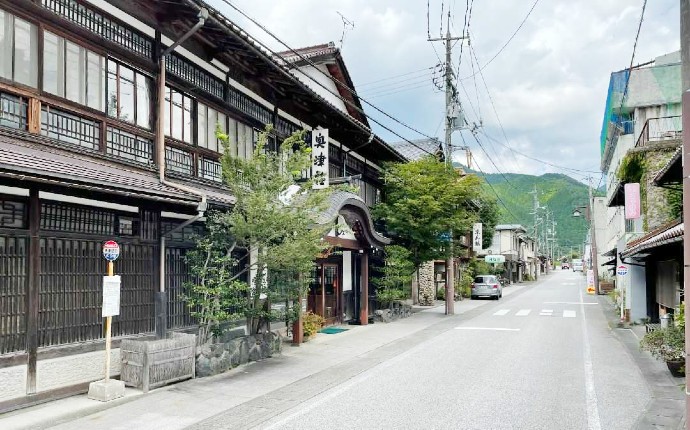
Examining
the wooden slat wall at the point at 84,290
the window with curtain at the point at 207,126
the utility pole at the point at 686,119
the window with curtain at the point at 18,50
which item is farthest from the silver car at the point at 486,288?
the utility pole at the point at 686,119

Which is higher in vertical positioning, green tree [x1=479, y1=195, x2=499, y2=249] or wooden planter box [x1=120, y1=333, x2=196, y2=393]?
green tree [x1=479, y1=195, x2=499, y2=249]

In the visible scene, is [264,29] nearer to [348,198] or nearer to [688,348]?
[348,198]

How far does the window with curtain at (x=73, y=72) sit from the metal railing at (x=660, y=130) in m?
19.9

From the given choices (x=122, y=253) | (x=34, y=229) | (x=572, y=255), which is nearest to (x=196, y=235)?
(x=122, y=253)

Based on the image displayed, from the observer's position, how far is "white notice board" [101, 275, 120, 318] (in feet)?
26.6

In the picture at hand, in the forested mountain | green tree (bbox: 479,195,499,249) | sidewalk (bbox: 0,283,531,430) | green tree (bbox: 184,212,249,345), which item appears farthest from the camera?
the forested mountain

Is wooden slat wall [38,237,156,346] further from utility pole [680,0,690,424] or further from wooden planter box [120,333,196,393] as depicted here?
utility pole [680,0,690,424]

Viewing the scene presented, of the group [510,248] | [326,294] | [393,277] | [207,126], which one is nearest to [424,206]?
[393,277]

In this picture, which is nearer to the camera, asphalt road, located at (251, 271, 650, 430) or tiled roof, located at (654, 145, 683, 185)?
asphalt road, located at (251, 271, 650, 430)

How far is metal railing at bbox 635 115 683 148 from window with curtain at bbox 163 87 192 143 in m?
17.9

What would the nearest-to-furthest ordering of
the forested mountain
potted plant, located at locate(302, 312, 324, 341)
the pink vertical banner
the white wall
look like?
potted plant, located at locate(302, 312, 324, 341) → the pink vertical banner → the white wall → the forested mountain

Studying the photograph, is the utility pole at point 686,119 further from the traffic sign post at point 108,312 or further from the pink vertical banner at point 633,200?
the pink vertical banner at point 633,200

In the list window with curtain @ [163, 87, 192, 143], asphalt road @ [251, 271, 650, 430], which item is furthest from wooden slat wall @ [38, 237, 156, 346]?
asphalt road @ [251, 271, 650, 430]

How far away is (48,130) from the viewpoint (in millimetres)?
8461
